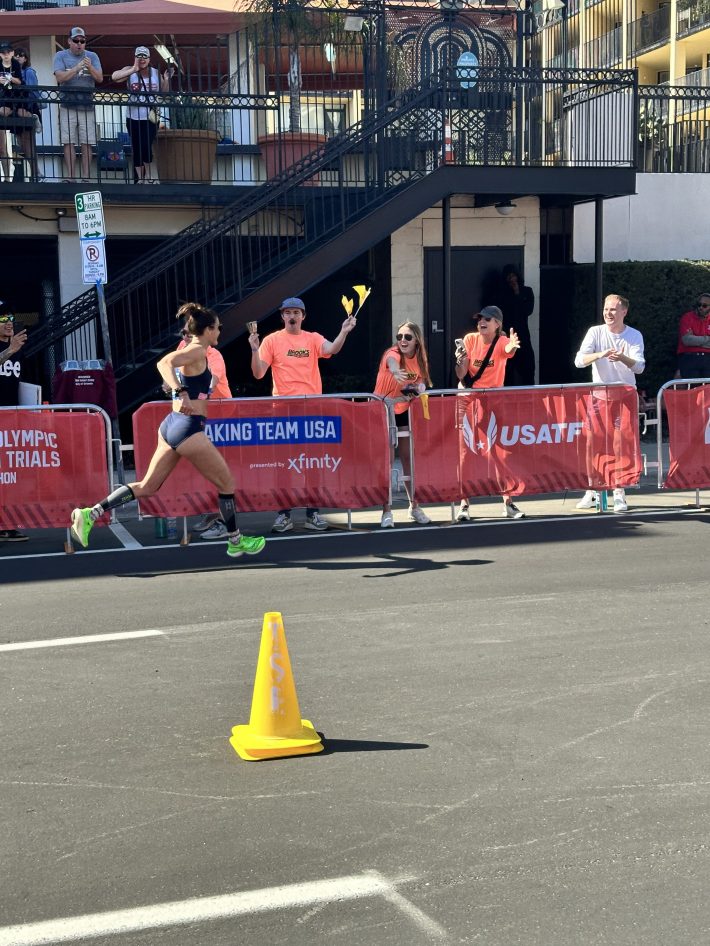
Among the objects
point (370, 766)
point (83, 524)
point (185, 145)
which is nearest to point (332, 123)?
point (185, 145)

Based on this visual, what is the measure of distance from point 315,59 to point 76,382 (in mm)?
9860

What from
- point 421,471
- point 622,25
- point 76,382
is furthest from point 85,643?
point 622,25

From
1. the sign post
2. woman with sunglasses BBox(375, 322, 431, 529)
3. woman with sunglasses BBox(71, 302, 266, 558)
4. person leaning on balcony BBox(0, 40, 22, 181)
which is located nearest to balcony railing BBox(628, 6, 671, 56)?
person leaning on balcony BBox(0, 40, 22, 181)

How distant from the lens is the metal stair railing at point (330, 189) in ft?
52.2

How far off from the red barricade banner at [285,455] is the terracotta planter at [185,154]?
25.8 feet

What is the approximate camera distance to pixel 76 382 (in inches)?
525

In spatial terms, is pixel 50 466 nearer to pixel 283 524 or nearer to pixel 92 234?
pixel 283 524

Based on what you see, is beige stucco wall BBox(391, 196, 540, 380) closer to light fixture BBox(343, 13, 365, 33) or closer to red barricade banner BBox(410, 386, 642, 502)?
light fixture BBox(343, 13, 365, 33)

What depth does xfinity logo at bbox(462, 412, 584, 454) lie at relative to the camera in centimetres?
1166

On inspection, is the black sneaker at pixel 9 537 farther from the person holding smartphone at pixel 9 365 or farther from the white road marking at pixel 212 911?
the white road marking at pixel 212 911

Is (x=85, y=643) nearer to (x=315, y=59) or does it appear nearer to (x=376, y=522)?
(x=376, y=522)

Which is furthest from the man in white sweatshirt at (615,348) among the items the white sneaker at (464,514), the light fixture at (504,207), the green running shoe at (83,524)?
the light fixture at (504,207)

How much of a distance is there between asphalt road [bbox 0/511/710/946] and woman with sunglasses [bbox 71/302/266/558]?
2.29 feet

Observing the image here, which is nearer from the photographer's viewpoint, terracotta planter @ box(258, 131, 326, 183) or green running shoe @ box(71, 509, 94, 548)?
green running shoe @ box(71, 509, 94, 548)
